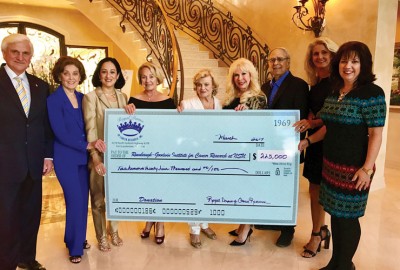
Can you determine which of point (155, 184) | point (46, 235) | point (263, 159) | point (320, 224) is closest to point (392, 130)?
point (320, 224)

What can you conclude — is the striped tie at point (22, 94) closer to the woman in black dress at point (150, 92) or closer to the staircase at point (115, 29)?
the woman in black dress at point (150, 92)

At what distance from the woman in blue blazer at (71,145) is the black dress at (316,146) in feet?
5.65

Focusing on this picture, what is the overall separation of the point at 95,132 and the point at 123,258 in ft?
3.56

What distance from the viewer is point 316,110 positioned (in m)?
2.78

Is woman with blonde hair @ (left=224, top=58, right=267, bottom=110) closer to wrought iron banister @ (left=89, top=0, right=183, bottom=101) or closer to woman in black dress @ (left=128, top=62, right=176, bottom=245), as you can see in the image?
woman in black dress @ (left=128, top=62, right=176, bottom=245)

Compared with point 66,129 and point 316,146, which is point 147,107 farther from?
point 316,146

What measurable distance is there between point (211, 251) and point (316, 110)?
152 cm

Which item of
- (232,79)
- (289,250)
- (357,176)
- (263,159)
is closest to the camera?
(357,176)

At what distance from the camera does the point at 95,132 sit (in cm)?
263

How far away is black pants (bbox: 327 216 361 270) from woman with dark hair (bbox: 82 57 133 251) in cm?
179

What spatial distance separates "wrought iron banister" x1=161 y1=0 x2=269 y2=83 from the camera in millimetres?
7064

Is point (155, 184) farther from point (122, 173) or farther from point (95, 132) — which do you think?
point (95, 132)

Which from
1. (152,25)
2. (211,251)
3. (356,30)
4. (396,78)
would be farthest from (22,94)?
(396,78)

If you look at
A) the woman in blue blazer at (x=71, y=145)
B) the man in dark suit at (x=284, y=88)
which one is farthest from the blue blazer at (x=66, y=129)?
the man in dark suit at (x=284, y=88)
